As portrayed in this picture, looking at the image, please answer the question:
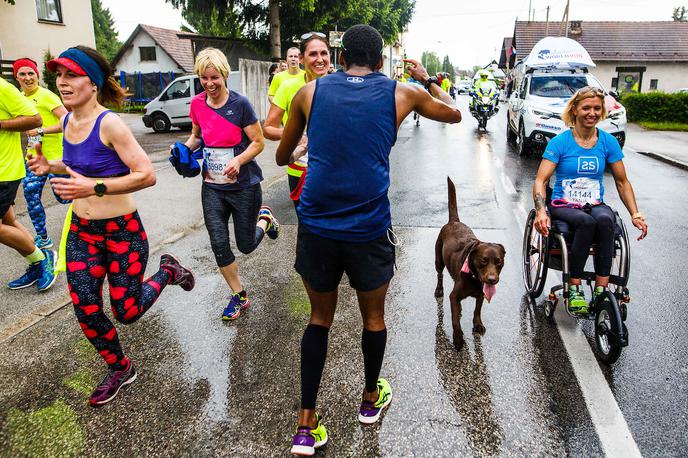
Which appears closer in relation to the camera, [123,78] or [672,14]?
[123,78]

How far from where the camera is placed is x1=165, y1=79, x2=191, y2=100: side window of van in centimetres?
1884

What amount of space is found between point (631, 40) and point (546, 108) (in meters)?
35.5

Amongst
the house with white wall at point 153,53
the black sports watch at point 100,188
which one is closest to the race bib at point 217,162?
the black sports watch at point 100,188

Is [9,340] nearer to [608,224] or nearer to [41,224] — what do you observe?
[41,224]

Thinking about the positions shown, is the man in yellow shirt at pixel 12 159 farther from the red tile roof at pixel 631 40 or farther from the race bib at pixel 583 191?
the red tile roof at pixel 631 40

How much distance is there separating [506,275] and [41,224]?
471 cm

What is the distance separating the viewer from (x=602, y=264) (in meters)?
3.63

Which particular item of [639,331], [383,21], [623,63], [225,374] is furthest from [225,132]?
[623,63]

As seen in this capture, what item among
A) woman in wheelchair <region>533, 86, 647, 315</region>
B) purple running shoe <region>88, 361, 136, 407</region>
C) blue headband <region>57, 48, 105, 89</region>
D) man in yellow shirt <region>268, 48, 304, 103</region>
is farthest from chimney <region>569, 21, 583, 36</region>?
purple running shoe <region>88, 361, 136, 407</region>

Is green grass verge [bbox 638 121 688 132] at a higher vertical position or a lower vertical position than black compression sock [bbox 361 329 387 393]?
lower

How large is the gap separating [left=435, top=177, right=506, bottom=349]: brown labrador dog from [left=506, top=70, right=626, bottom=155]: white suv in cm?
822

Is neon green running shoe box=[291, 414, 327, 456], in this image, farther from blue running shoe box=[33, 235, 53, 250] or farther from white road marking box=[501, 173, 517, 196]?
white road marking box=[501, 173, 517, 196]

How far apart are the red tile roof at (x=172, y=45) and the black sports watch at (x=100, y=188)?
127ft

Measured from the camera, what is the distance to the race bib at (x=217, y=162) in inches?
154
